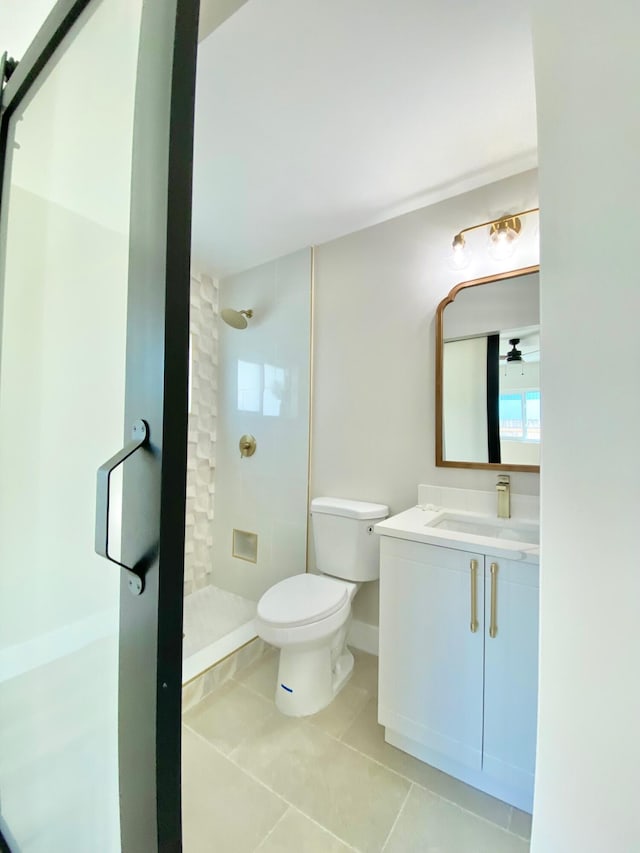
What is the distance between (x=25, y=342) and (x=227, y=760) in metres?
1.52

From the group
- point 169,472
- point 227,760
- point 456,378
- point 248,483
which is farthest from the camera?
point 248,483

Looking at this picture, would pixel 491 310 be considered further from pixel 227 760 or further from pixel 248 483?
pixel 227 760

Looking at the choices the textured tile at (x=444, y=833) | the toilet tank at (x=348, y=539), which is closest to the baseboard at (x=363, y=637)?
the toilet tank at (x=348, y=539)

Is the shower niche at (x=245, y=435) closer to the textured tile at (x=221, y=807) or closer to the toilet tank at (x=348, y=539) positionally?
the toilet tank at (x=348, y=539)

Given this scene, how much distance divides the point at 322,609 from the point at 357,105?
1915 mm

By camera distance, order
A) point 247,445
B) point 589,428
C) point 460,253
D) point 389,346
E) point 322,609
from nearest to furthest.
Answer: point 589,428 < point 322,609 < point 460,253 < point 389,346 < point 247,445

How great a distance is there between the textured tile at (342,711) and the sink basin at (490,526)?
872 mm

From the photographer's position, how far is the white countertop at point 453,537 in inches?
40.2

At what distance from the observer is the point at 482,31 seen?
0.95 m

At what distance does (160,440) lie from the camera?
1.28 ft

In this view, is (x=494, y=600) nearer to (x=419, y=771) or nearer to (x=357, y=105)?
(x=419, y=771)

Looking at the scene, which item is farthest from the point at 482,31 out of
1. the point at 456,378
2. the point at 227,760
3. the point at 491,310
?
the point at 227,760

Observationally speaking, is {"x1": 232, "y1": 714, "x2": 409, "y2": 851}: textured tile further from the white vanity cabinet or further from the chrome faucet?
the chrome faucet

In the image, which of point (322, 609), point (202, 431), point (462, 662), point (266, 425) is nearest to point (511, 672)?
point (462, 662)
